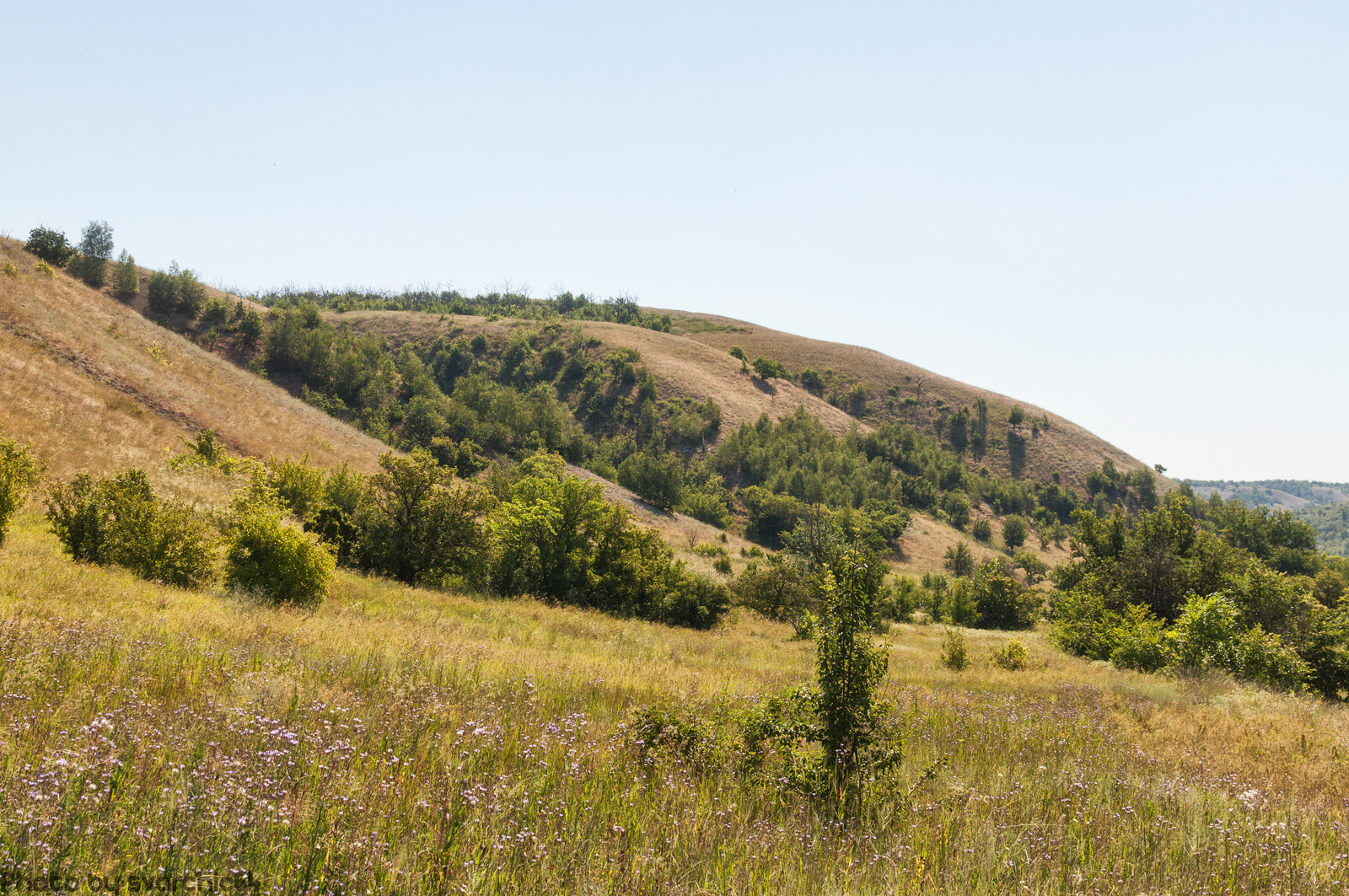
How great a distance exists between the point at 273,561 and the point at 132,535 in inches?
133

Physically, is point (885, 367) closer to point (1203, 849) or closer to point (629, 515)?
point (629, 515)

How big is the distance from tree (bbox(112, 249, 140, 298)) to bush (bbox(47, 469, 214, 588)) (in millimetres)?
101627

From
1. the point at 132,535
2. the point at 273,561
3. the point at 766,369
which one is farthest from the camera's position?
the point at 766,369

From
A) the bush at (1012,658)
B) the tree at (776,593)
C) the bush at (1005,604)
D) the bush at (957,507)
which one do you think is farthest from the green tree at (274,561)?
the bush at (957,507)

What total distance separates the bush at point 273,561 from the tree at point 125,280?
10531 cm

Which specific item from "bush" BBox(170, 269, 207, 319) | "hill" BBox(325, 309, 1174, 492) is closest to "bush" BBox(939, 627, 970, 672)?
"hill" BBox(325, 309, 1174, 492)

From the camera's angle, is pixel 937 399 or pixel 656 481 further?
pixel 937 399

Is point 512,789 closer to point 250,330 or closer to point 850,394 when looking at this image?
point 250,330

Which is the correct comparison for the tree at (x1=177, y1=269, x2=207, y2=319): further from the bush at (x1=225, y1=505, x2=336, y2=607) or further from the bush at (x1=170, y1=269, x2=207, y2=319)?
the bush at (x1=225, y1=505, x2=336, y2=607)

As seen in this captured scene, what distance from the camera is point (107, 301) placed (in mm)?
58844

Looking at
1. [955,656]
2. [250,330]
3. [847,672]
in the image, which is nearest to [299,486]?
[955,656]

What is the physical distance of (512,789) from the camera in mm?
4133

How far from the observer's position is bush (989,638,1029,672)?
23750 mm

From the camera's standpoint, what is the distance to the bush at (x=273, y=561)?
1523cm
